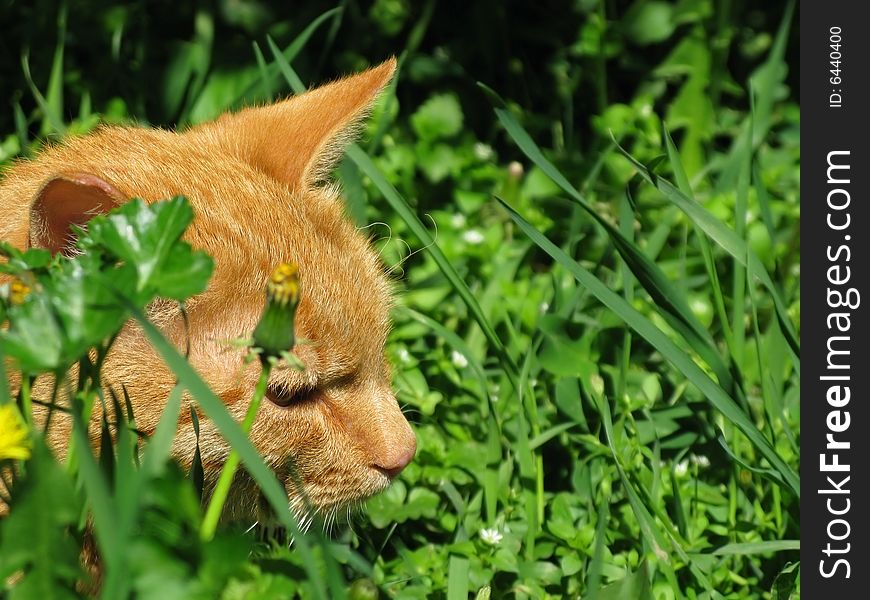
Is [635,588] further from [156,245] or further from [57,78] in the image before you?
[57,78]

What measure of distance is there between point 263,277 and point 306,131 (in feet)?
1.59

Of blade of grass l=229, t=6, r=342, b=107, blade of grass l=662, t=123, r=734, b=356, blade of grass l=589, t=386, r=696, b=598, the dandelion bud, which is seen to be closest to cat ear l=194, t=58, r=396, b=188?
blade of grass l=229, t=6, r=342, b=107

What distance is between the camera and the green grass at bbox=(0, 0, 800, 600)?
6.83 ft

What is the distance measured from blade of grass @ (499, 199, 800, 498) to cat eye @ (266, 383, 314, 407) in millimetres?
577

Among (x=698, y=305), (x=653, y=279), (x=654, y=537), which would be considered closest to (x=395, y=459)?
(x=654, y=537)

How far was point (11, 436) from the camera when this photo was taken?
1.42 metres

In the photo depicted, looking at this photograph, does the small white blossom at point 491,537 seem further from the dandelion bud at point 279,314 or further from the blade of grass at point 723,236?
the dandelion bud at point 279,314

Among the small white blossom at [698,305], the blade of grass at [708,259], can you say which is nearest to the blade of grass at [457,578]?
the blade of grass at [708,259]

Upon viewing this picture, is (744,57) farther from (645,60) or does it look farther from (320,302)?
(320,302)

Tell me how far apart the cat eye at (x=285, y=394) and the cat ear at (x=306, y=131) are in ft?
1.72

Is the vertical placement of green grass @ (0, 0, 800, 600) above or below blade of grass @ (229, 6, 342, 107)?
below

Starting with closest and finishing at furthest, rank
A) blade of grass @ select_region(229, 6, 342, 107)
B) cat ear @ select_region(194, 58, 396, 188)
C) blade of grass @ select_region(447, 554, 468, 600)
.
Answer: blade of grass @ select_region(447, 554, 468, 600), cat ear @ select_region(194, 58, 396, 188), blade of grass @ select_region(229, 6, 342, 107)

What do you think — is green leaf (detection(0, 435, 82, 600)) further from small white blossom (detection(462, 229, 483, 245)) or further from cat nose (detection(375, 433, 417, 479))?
small white blossom (detection(462, 229, 483, 245))
